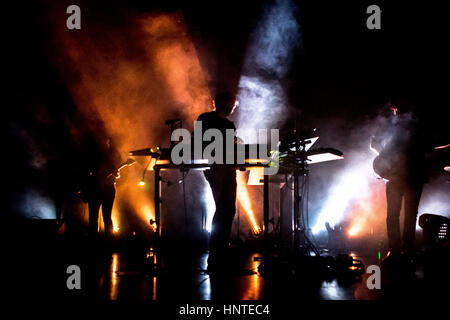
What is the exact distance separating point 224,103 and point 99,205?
278 centimetres

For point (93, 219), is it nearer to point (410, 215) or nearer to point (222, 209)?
point (222, 209)

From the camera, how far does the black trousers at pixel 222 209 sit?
123 inches

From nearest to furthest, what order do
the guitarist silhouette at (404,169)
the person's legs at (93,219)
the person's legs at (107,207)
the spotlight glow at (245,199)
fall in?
the guitarist silhouette at (404,169) → the person's legs at (93,219) → the person's legs at (107,207) → the spotlight glow at (245,199)

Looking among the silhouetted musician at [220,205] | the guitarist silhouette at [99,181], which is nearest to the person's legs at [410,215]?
the silhouetted musician at [220,205]

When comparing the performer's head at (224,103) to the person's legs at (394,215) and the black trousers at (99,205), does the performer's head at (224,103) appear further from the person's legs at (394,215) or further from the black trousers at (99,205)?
the black trousers at (99,205)

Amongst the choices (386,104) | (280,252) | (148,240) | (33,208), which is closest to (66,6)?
(33,208)

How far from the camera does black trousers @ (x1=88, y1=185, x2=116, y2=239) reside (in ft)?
15.5

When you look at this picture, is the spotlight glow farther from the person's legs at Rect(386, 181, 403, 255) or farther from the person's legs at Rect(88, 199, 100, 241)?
the person's legs at Rect(386, 181, 403, 255)

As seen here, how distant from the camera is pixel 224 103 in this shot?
3.44 meters

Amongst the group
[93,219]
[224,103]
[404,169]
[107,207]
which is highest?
[224,103]
